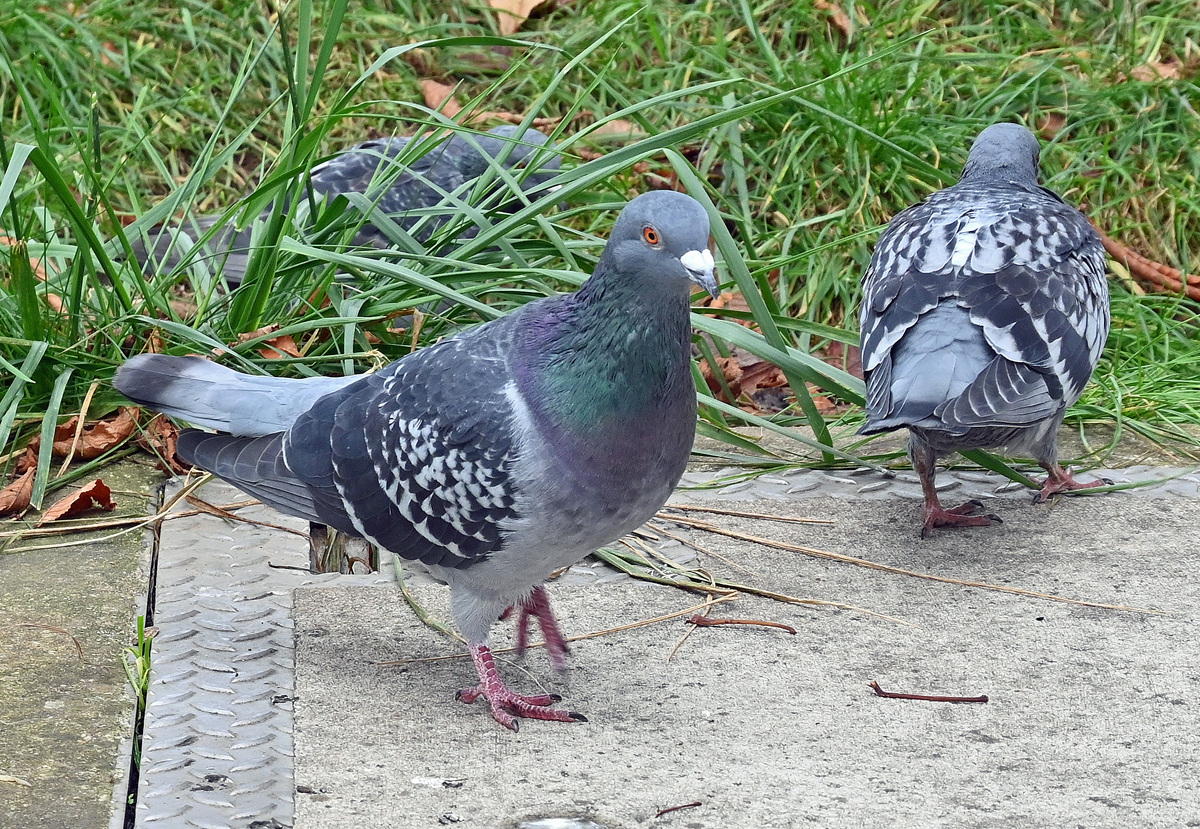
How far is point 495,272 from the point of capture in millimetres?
3828

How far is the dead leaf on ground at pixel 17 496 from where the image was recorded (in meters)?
3.41

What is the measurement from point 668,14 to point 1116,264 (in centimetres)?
229

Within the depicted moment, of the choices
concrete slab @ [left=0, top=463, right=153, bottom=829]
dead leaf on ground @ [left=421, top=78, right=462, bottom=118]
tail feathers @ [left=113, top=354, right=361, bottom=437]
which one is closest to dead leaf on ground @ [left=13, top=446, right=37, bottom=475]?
concrete slab @ [left=0, top=463, right=153, bottom=829]

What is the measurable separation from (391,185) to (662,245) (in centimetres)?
202

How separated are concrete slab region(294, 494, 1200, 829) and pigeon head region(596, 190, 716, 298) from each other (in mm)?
894

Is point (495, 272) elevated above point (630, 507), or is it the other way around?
point (495, 272)

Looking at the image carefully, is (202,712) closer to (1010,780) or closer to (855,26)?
(1010,780)

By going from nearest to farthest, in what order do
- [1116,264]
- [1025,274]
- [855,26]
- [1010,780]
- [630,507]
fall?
[1010,780], [630,507], [1025,274], [1116,264], [855,26]

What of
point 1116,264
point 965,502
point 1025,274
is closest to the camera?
point 1025,274

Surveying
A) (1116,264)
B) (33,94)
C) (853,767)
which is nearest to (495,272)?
(853,767)

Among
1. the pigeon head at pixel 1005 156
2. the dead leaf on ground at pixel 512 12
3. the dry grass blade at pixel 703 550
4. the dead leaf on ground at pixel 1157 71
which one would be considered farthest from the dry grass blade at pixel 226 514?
the dead leaf on ground at pixel 1157 71

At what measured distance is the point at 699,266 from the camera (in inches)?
94.0

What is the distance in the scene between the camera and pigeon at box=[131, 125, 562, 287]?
434 centimetres

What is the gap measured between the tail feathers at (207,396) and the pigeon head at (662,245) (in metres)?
0.81
